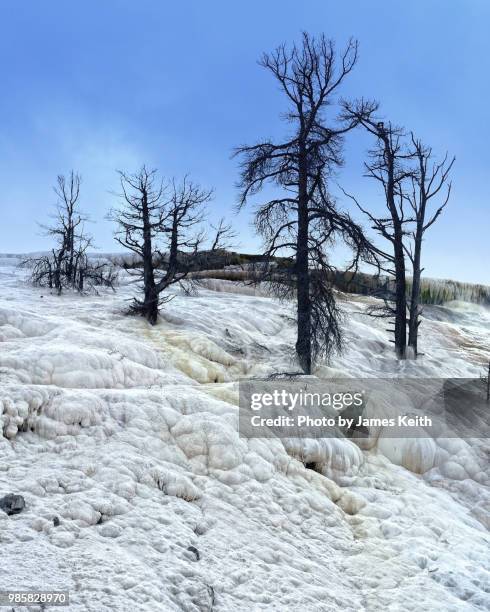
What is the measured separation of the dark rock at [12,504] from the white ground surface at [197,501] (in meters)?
0.12

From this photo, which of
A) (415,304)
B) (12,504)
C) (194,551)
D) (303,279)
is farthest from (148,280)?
(194,551)

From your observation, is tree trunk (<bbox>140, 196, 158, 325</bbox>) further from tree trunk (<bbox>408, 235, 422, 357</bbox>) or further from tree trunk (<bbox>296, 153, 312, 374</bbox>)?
tree trunk (<bbox>408, 235, 422, 357</bbox>)

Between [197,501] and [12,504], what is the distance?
1.92 meters

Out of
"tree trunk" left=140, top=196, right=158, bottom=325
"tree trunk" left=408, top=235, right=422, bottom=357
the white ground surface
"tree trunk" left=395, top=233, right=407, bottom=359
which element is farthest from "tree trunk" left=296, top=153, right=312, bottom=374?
"tree trunk" left=408, top=235, right=422, bottom=357

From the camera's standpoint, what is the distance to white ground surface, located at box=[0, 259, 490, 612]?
3951 millimetres

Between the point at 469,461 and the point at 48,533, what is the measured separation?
23.9 ft

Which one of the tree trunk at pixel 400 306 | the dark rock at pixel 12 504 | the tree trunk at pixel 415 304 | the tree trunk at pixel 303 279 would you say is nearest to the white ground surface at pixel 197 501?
the dark rock at pixel 12 504

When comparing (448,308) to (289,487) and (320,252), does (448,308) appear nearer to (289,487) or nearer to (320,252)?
(320,252)

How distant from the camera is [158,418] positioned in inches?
255

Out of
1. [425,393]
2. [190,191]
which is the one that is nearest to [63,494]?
[425,393]

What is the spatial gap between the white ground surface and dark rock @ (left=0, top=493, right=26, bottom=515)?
119 millimetres

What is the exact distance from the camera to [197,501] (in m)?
5.34

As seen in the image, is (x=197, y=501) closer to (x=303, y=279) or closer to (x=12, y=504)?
(x=12, y=504)

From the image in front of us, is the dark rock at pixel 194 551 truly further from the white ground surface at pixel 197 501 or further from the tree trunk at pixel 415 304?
the tree trunk at pixel 415 304
